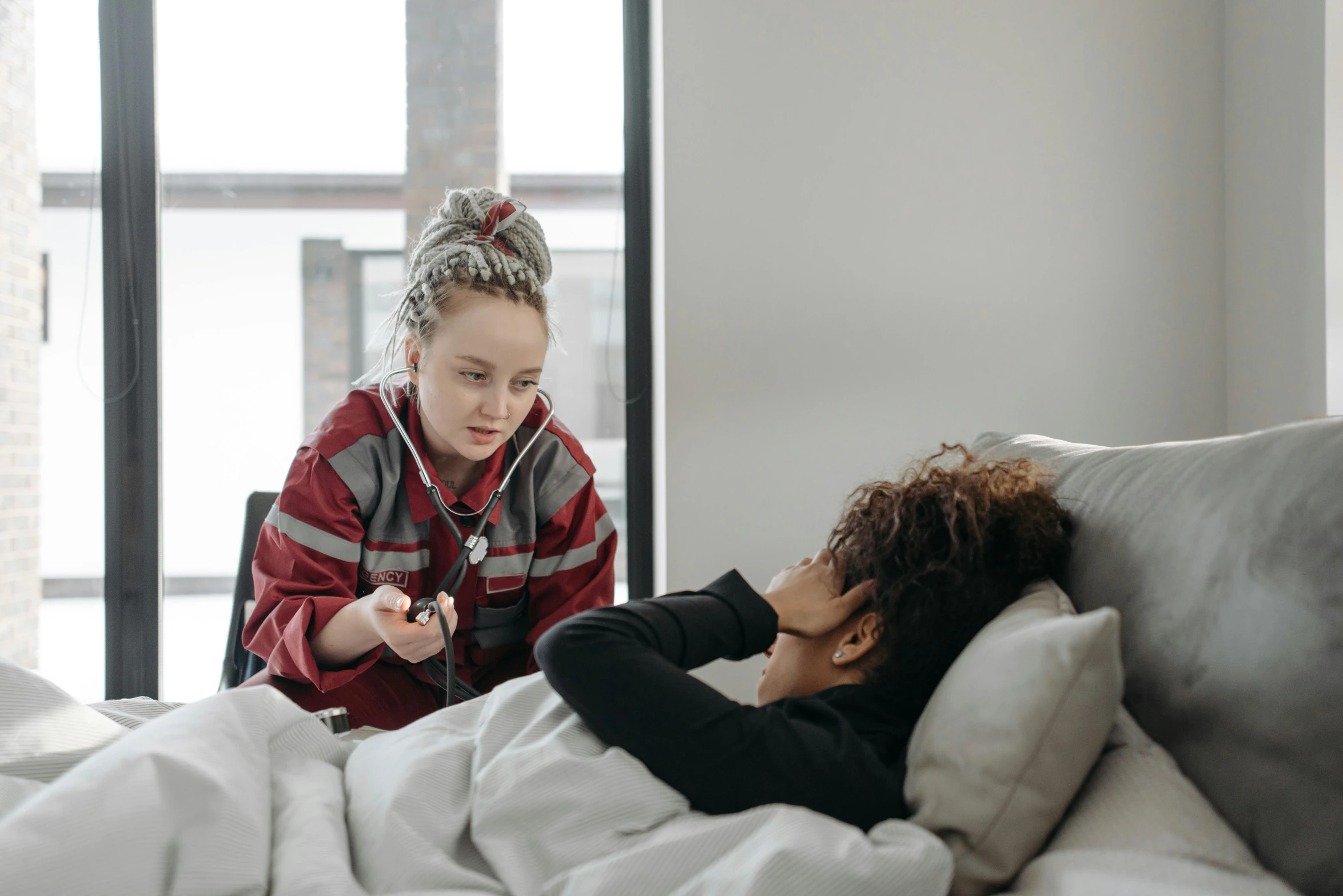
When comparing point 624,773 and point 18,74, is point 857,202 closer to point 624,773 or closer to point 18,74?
point 624,773

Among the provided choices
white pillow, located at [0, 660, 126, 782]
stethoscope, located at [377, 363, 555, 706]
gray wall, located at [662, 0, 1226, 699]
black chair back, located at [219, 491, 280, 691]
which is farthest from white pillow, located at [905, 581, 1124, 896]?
black chair back, located at [219, 491, 280, 691]

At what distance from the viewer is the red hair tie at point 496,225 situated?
4.36 ft

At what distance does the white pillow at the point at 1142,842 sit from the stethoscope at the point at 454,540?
0.75 metres

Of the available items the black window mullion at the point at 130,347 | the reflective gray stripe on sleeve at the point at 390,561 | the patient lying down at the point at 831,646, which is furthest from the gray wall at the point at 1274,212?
the black window mullion at the point at 130,347

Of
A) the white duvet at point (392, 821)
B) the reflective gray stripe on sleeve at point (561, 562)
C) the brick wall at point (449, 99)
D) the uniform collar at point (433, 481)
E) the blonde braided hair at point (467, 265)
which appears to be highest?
the brick wall at point (449, 99)

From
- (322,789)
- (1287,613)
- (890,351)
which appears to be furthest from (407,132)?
(1287,613)

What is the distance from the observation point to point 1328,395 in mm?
1534

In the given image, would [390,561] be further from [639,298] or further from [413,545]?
[639,298]

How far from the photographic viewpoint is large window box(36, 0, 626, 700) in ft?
6.97

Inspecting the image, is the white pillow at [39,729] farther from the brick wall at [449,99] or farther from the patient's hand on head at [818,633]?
the brick wall at [449,99]

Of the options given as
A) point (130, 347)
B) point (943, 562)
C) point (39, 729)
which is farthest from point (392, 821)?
point (130, 347)

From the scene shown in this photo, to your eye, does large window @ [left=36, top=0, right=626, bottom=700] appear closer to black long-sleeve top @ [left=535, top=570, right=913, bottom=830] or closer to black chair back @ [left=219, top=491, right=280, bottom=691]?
black chair back @ [left=219, top=491, right=280, bottom=691]

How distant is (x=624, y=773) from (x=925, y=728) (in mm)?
260

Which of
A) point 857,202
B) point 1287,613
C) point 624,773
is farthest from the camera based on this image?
point 857,202
